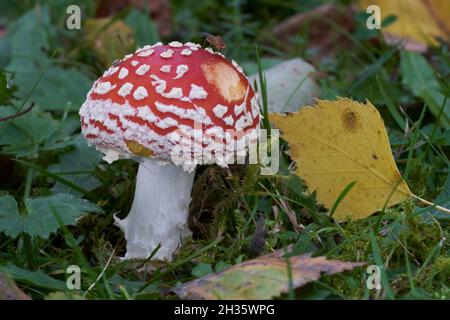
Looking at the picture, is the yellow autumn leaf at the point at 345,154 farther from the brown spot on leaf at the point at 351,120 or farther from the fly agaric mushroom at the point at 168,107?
the fly agaric mushroom at the point at 168,107

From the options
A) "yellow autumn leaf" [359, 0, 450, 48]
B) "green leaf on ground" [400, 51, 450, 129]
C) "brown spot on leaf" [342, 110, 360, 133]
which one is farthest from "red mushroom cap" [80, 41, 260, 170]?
"yellow autumn leaf" [359, 0, 450, 48]

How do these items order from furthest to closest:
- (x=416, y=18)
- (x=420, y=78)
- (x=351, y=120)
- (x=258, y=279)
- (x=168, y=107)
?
1. (x=416, y=18)
2. (x=420, y=78)
3. (x=351, y=120)
4. (x=168, y=107)
5. (x=258, y=279)

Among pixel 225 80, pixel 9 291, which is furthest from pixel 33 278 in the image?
pixel 225 80

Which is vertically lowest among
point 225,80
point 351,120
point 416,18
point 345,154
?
point 345,154

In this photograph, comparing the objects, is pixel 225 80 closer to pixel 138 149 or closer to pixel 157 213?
pixel 138 149

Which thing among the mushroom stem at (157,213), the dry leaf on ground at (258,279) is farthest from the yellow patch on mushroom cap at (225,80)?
the dry leaf on ground at (258,279)

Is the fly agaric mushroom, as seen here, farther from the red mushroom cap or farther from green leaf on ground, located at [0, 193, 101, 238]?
green leaf on ground, located at [0, 193, 101, 238]

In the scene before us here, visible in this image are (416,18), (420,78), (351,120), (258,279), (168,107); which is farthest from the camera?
(416,18)

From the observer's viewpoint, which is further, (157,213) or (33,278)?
(157,213)
